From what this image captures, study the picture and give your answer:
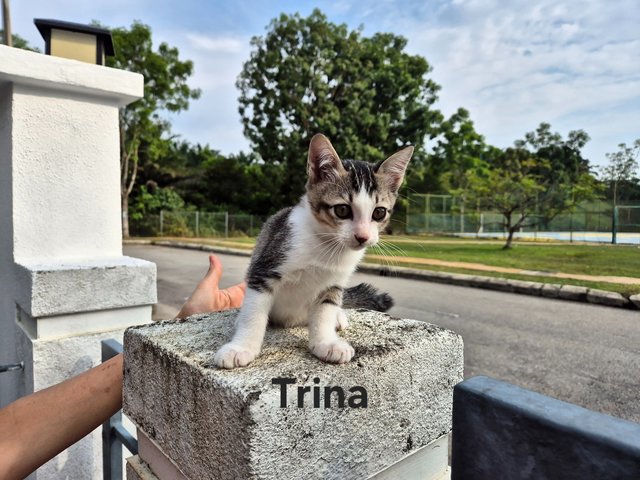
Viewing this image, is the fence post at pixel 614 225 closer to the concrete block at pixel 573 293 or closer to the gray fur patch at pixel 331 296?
the concrete block at pixel 573 293

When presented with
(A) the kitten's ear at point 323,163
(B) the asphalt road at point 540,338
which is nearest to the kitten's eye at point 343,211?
(A) the kitten's ear at point 323,163

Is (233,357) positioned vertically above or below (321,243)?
below

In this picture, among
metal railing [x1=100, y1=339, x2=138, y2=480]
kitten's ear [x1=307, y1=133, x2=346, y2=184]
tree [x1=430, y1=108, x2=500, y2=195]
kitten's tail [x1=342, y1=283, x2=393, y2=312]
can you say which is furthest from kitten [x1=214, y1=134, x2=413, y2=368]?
tree [x1=430, y1=108, x2=500, y2=195]

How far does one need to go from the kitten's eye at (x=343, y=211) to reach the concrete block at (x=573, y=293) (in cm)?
105

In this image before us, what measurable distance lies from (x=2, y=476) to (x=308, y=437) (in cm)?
90

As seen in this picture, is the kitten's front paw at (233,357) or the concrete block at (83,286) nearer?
the kitten's front paw at (233,357)

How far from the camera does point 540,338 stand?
3.69m

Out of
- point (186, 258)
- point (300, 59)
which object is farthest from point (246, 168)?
point (300, 59)

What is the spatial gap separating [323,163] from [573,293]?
129 cm

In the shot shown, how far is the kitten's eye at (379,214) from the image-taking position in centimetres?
120

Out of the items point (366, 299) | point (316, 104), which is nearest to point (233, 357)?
point (366, 299)

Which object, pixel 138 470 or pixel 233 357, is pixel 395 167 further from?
pixel 138 470

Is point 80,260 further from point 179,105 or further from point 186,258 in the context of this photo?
point 179,105

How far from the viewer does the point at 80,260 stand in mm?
1777
